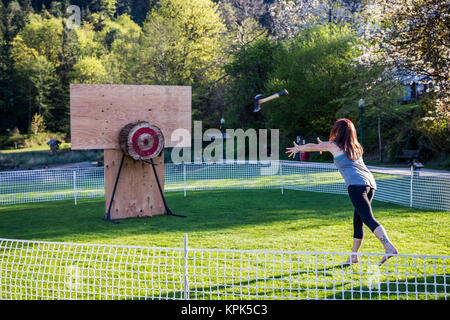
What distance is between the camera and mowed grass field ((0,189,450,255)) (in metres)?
8.30

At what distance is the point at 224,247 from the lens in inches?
316

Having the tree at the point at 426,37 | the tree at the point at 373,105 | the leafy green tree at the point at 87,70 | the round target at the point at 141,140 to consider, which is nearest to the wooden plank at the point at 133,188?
the round target at the point at 141,140

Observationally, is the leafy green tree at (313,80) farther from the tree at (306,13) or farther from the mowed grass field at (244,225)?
the mowed grass field at (244,225)

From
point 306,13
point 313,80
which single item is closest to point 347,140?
point 313,80

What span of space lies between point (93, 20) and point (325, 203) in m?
73.5

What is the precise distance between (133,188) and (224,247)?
169 inches

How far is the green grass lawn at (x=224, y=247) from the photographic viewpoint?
5.52m

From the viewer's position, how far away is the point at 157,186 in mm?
11867

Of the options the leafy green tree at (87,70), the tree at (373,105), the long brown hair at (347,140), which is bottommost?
the long brown hair at (347,140)

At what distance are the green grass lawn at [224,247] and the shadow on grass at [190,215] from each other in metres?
0.03

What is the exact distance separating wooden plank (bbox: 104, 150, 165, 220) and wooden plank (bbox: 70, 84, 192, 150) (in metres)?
0.50

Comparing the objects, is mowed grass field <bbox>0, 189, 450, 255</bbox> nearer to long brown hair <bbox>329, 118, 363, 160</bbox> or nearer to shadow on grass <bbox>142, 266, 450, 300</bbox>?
shadow on grass <bbox>142, 266, 450, 300</bbox>
